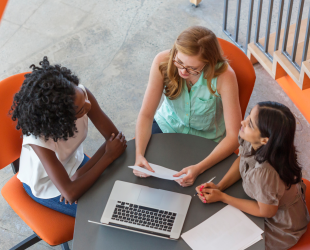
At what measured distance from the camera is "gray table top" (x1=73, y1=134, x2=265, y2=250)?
1428 millimetres

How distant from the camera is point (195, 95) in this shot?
75.3 inches

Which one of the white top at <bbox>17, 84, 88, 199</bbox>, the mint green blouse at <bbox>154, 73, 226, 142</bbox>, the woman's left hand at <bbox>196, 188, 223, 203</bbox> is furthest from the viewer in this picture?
the mint green blouse at <bbox>154, 73, 226, 142</bbox>

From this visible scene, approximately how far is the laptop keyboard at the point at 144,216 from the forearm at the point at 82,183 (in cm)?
18

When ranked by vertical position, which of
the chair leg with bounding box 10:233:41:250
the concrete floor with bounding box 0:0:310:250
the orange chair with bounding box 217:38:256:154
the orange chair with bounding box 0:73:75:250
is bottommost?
the chair leg with bounding box 10:233:41:250

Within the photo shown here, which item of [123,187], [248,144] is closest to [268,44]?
[248,144]

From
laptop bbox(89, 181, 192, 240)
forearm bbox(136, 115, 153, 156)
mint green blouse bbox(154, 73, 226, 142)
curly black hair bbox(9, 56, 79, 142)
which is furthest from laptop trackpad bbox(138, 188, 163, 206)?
mint green blouse bbox(154, 73, 226, 142)

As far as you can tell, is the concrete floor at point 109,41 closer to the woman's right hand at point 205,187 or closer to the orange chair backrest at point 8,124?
the orange chair backrest at point 8,124

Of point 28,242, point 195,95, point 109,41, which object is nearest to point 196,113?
point 195,95

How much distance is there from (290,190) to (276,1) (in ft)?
9.12

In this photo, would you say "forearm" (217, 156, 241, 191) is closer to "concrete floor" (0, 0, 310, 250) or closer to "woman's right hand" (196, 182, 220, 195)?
"woman's right hand" (196, 182, 220, 195)

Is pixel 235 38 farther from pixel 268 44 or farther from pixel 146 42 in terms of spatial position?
pixel 146 42

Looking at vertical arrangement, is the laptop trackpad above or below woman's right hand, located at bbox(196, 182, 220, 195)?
below

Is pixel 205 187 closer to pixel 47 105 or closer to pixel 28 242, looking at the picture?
pixel 47 105

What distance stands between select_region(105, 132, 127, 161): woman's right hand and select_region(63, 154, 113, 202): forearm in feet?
0.26
